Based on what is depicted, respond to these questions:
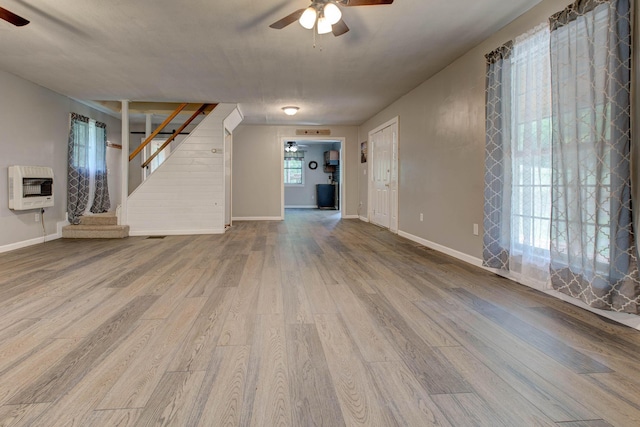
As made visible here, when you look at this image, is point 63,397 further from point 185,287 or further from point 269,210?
point 269,210

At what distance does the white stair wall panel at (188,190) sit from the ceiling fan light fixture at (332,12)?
3924 millimetres

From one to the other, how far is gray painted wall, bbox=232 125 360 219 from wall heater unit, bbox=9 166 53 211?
381 cm

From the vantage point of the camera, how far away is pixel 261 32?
10.9 feet

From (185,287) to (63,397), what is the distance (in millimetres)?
1499

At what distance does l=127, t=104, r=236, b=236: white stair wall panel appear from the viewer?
5.99m

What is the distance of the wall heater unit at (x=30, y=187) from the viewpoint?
455cm

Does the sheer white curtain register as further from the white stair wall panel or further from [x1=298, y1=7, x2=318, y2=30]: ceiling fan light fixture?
the white stair wall panel

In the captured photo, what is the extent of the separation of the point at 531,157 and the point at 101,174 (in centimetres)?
721

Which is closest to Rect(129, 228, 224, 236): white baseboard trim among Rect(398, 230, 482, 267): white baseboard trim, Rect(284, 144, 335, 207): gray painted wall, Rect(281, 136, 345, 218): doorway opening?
Rect(398, 230, 482, 267): white baseboard trim

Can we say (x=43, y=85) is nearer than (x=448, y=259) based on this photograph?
No

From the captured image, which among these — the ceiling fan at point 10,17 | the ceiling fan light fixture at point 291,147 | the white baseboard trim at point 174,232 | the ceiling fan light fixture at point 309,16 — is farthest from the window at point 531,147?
the ceiling fan light fixture at point 291,147

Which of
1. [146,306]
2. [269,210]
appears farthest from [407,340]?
[269,210]

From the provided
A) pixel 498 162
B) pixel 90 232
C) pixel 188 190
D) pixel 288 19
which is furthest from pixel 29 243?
pixel 498 162

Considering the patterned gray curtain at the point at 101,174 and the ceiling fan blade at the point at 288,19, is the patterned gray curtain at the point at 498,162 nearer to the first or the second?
the ceiling fan blade at the point at 288,19
